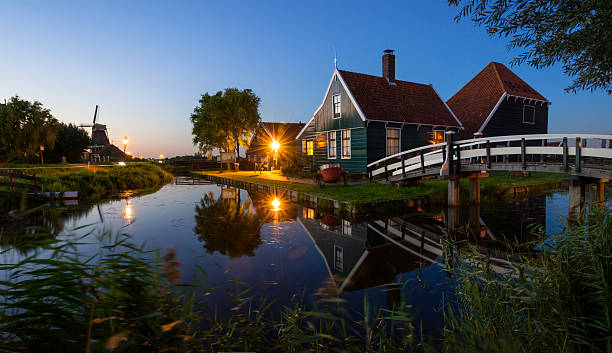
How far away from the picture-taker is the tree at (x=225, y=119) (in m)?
41.4

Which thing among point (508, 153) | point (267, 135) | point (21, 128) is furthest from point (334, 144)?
point (21, 128)

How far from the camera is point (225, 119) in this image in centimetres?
4166

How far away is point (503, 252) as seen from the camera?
7.47 metres

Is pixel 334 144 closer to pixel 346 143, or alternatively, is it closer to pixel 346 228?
pixel 346 143

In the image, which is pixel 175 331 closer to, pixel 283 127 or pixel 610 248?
pixel 610 248

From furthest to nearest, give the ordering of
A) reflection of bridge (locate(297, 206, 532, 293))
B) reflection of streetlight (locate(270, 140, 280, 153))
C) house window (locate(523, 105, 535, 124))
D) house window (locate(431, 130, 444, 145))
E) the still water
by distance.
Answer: reflection of streetlight (locate(270, 140, 280, 153)) < house window (locate(523, 105, 535, 124)) < house window (locate(431, 130, 444, 145)) < reflection of bridge (locate(297, 206, 532, 293)) < the still water

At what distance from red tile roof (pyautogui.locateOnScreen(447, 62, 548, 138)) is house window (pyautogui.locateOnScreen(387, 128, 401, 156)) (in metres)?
7.50

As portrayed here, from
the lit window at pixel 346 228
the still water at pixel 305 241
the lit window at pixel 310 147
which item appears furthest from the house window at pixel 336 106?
the lit window at pixel 346 228

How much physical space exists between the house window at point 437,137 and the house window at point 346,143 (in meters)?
5.99

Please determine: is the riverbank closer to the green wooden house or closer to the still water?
the still water

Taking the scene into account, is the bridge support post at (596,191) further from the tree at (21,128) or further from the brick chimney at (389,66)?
the tree at (21,128)

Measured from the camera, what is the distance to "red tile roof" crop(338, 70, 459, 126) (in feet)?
64.1

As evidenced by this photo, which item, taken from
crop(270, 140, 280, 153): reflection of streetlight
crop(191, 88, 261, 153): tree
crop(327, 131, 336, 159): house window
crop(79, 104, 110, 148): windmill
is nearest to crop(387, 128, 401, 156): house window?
crop(327, 131, 336, 159): house window

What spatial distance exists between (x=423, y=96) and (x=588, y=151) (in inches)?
600
